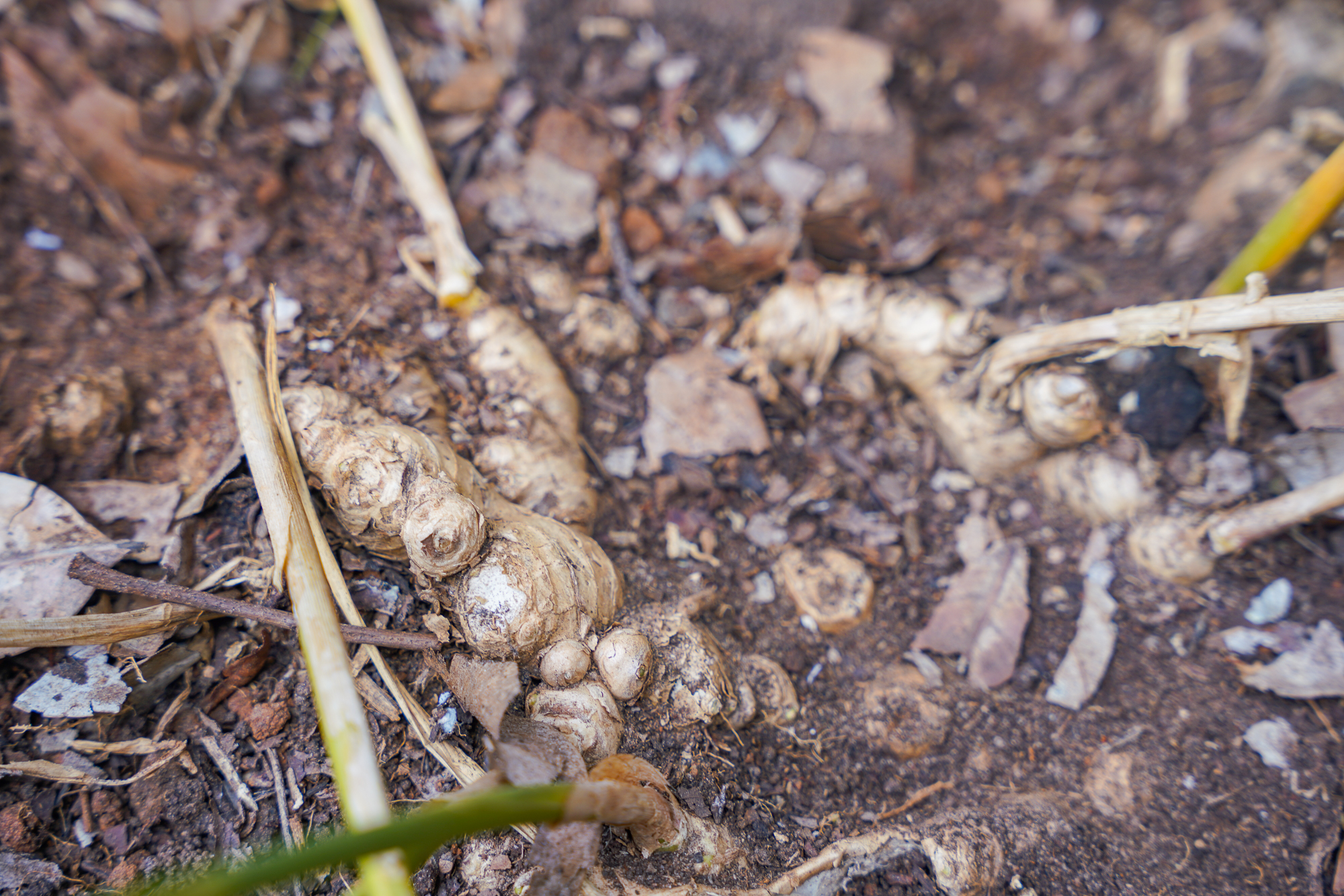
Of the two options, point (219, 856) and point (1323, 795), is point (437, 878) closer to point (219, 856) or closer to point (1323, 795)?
point (219, 856)

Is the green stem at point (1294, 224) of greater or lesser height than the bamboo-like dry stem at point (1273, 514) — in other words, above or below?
above

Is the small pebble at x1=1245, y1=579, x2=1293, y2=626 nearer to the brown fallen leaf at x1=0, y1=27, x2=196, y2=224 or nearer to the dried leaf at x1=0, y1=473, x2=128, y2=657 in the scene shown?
the dried leaf at x1=0, y1=473, x2=128, y2=657

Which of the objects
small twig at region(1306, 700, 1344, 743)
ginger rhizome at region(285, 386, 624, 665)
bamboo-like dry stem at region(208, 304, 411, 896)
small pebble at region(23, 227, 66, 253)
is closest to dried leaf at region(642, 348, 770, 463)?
ginger rhizome at region(285, 386, 624, 665)

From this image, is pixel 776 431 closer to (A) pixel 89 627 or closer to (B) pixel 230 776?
(B) pixel 230 776

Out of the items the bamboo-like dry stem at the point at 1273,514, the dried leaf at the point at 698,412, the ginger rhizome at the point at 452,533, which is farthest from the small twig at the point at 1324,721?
the ginger rhizome at the point at 452,533

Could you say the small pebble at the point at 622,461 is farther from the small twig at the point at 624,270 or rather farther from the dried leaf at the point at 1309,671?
the dried leaf at the point at 1309,671

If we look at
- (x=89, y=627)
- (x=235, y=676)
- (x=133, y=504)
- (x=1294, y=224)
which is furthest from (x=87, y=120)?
(x=1294, y=224)

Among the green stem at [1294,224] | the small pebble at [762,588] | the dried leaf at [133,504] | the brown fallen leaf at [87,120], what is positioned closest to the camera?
the dried leaf at [133,504]
